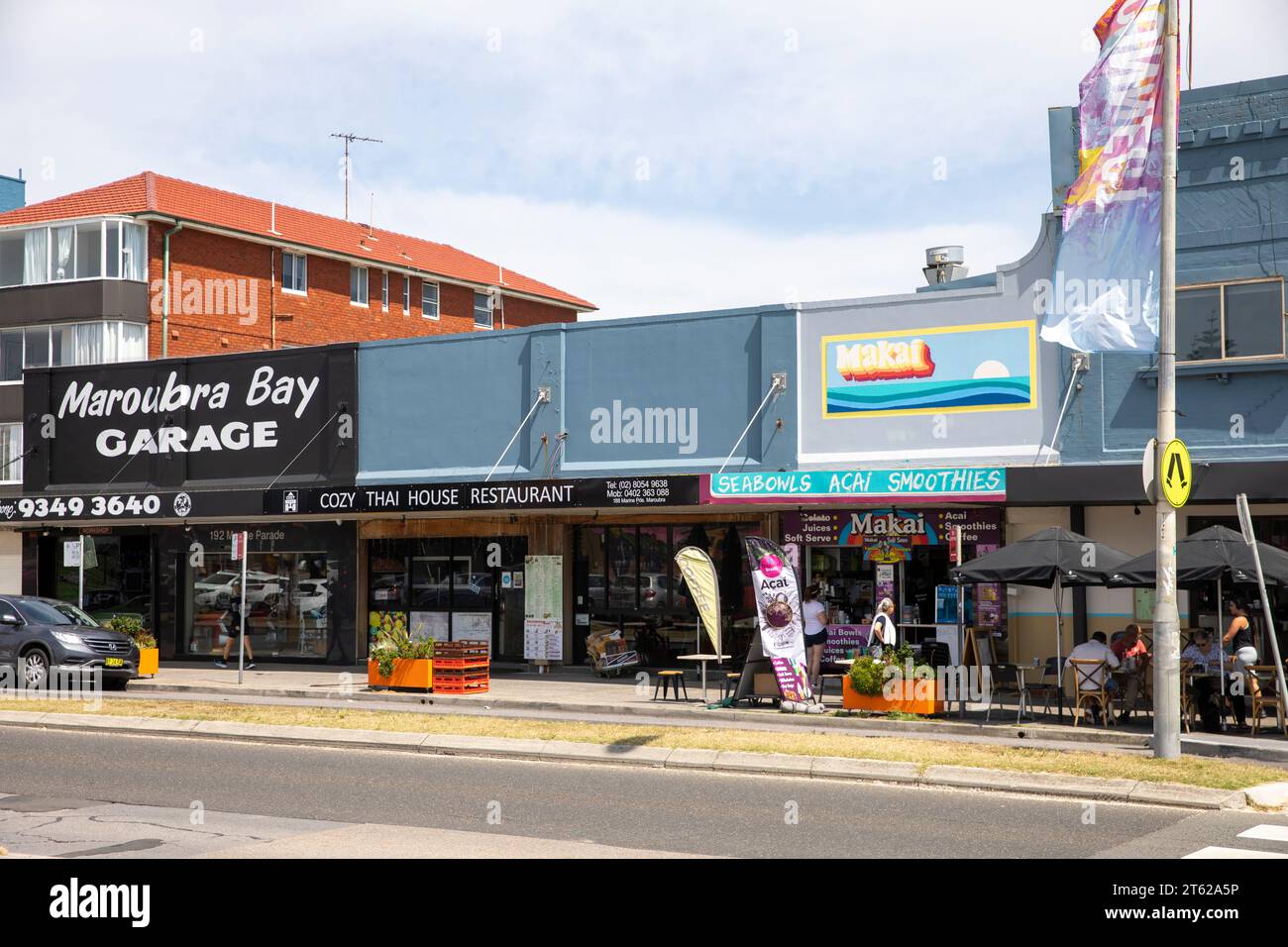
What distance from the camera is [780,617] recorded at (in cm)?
1908

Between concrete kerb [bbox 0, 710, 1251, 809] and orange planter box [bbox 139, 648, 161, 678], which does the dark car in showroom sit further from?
concrete kerb [bbox 0, 710, 1251, 809]

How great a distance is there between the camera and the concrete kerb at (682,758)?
498 inches

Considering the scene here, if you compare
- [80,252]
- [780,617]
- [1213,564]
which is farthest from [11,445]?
[1213,564]

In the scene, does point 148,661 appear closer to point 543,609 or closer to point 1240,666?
point 543,609

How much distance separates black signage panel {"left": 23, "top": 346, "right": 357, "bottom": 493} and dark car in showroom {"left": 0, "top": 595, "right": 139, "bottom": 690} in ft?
19.4

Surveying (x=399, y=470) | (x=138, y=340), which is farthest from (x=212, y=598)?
(x=138, y=340)

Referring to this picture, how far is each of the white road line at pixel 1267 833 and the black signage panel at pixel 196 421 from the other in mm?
21253

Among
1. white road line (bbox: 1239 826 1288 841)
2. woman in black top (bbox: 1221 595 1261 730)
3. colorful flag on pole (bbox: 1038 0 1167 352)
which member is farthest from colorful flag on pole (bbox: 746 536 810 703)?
white road line (bbox: 1239 826 1288 841)

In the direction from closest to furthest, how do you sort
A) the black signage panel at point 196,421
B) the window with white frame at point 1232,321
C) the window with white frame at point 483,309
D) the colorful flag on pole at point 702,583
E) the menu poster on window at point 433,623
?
the colorful flag on pole at point 702,583 → the window with white frame at point 1232,321 → the menu poster on window at point 433,623 → the black signage panel at point 196,421 → the window with white frame at point 483,309

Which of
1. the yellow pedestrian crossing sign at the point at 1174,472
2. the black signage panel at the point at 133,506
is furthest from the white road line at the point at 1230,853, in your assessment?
the black signage panel at the point at 133,506

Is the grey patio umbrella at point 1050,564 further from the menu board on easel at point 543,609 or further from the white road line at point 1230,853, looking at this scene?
the menu board on easel at point 543,609

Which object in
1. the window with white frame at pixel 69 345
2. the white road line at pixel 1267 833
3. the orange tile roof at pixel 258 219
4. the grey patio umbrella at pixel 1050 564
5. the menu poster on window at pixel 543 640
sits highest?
the orange tile roof at pixel 258 219

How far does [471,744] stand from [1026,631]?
10.2 meters

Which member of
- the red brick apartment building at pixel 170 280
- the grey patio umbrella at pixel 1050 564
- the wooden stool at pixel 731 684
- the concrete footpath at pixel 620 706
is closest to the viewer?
the concrete footpath at pixel 620 706
